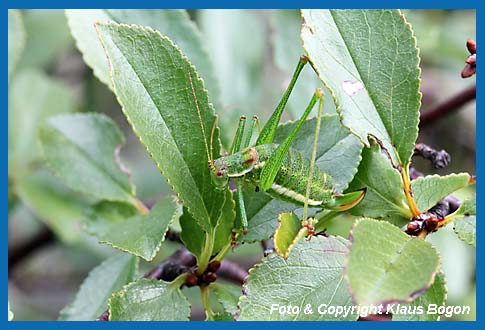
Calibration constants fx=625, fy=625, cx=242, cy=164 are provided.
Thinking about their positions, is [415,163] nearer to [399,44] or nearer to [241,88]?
[241,88]

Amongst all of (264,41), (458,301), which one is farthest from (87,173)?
(458,301)

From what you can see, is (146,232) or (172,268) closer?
(146,232)

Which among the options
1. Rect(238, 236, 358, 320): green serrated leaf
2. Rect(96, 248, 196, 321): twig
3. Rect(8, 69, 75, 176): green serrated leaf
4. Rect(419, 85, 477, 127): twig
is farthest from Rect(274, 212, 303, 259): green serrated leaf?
Rect(8, 69, 75, 176): green serrated leaf

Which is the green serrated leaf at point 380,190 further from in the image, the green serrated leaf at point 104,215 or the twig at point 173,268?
the green serrated leaf at point 104,215

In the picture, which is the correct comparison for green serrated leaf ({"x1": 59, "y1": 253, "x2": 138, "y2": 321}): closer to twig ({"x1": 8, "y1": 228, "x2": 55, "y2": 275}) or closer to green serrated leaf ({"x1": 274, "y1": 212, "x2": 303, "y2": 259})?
green serrated leaf ({"x1": 274, "y1": 212, "x2": 303, "y2": 259})

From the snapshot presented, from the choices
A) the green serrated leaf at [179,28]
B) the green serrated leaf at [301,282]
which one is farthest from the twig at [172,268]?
the green serrated leaf at [179,28]

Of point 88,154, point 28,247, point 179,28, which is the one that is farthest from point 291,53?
point 28,247

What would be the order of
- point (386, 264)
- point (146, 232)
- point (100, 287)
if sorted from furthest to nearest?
point (100, 287)
point (146, 232)
point (386, 264)

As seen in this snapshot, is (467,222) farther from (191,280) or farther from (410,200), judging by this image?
(191,280)
